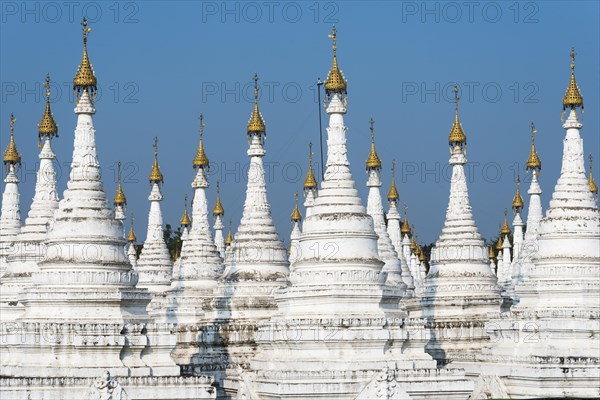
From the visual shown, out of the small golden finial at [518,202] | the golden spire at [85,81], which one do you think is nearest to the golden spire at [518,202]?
the small golden finial at [518,202]

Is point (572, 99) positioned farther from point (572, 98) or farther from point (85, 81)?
point (85, 81)

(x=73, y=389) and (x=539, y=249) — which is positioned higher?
(x=539, y=249)

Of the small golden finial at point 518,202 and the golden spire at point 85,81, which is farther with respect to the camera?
the small golden finial at point 518,202

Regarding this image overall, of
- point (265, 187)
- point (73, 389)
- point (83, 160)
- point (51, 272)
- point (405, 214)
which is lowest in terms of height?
point (73, 389)

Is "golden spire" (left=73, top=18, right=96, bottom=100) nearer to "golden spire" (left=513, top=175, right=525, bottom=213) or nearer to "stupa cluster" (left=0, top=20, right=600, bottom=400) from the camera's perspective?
"stupa cluster" (left=0, top=20, right=600, bottom=400)

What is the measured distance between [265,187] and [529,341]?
13.0 m

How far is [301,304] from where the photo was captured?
163ft

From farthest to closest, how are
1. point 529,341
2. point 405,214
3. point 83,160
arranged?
1. point 405,214
2. point 529,341
3. point 83,160

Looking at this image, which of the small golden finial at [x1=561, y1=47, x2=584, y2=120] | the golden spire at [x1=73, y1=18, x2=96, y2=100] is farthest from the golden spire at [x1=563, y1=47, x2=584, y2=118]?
the golden spire at [x1=73, y1=18, x2=96, y2=100]

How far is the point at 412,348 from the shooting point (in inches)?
1962

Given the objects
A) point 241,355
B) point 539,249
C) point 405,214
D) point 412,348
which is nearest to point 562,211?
point 539,249

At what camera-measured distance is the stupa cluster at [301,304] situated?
46.7 meters

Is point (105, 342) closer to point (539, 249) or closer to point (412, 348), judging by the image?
point (412, 348)

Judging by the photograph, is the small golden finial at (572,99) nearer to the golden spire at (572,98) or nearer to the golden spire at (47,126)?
the golden spire at (572,98)
